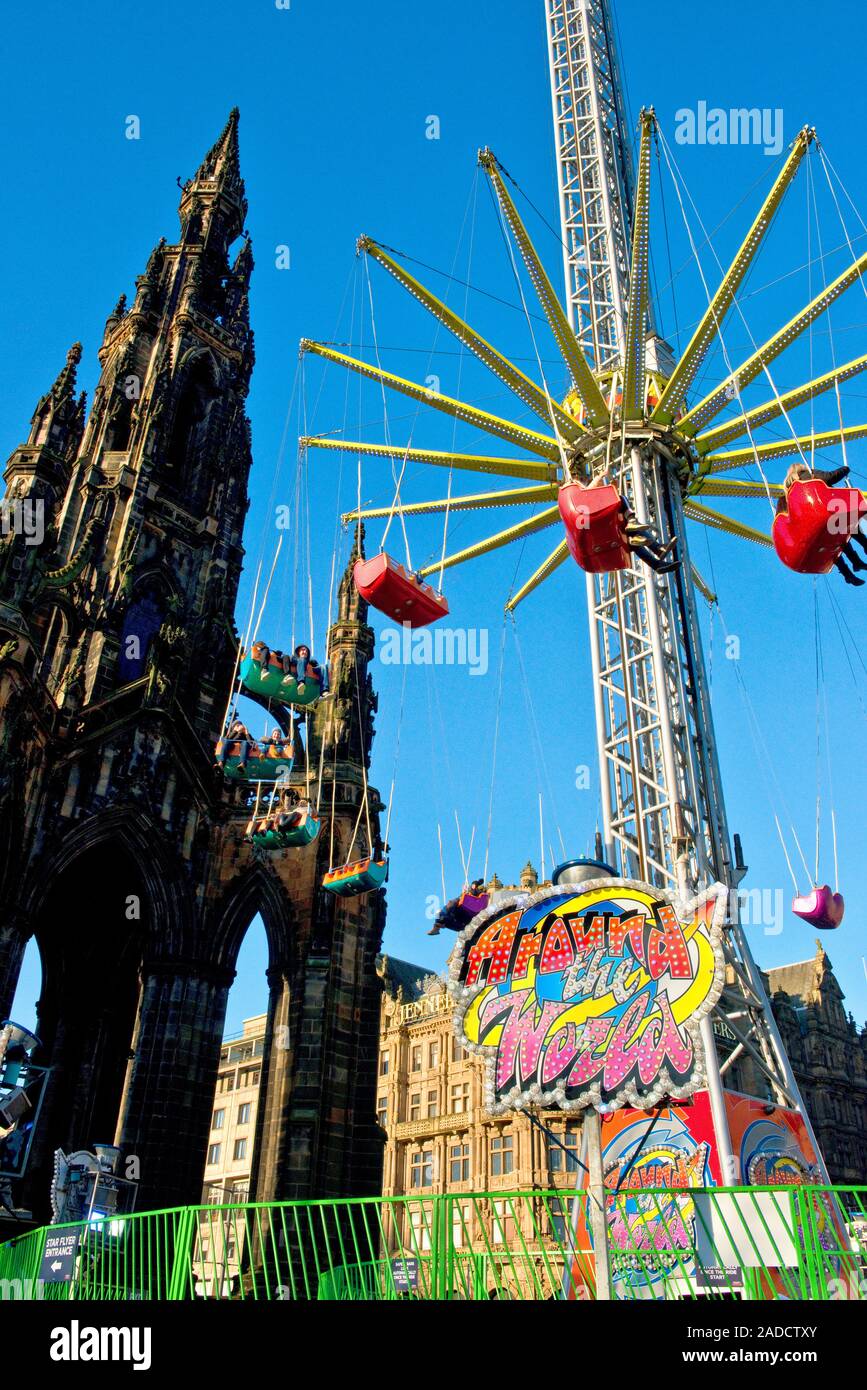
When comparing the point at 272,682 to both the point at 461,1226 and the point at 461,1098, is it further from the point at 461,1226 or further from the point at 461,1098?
the point at 461,1098

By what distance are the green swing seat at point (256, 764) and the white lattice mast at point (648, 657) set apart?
28.1ft

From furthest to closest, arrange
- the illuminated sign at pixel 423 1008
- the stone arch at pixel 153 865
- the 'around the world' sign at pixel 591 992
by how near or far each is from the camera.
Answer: the illuminated sign at pixel 423 1008, the stone arch at pixel 153 865, the 'around the world' sign at pixel 591 992

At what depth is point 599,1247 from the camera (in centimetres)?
794

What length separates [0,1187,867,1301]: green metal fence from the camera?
7.79 metres

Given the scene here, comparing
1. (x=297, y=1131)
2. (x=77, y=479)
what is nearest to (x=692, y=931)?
(x=297, y=1131)

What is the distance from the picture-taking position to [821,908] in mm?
17953

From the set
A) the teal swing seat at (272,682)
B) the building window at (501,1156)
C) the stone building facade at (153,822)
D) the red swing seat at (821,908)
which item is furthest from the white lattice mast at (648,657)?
the building window at (501,1156)

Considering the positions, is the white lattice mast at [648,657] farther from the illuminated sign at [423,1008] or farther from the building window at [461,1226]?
the illuminated sign at [423,1008]

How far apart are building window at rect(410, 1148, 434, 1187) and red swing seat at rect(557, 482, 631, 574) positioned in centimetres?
4223

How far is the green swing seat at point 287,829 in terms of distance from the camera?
23219mm

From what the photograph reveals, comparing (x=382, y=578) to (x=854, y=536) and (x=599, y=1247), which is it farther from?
(x=599, y=1247)

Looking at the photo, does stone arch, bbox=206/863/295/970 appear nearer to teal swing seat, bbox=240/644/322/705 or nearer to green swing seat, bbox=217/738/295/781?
green swing seat, bbox=217/738/295/781
